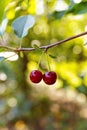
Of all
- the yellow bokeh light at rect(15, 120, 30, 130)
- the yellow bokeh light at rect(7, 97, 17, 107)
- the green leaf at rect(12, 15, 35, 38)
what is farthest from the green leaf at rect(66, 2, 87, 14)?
the yellow bokeh light at rect(15, 120, 30, 130)

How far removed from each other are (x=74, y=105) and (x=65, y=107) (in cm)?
12

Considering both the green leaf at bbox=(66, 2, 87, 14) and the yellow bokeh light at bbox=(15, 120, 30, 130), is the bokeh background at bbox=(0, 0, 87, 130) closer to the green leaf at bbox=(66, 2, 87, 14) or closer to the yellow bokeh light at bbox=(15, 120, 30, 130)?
the yellow bokeh light at bbox=(15, 120, 30, 130)

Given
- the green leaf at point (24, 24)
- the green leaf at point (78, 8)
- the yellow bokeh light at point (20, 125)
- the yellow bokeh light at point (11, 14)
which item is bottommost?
the yellow bokeh light at point (20, 125)

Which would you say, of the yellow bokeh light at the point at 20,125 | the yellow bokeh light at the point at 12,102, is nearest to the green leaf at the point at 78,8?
the yellow bokeh light at the point at 12,102


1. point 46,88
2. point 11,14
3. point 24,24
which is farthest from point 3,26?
point 46,88

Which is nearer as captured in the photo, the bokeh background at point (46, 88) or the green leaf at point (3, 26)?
the green leaf at point (3, 26)

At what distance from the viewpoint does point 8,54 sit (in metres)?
0.87

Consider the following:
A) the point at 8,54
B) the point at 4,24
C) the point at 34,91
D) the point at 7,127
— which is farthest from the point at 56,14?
the point at 34,91

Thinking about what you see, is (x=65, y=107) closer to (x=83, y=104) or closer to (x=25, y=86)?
(x=83, y=104)

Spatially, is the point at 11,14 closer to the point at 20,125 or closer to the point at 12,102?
the point at 12,102

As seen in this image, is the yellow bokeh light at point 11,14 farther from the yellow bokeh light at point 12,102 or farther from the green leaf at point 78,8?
the yellow bokeh light at point 12,102

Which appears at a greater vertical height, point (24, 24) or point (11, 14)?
point (11, 14)

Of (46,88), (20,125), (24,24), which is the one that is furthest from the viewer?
(46,88)

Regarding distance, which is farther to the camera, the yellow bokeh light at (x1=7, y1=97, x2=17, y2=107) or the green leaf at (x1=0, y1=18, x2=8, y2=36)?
the yellow bokeh light at (x1=7, y1=97, x2=17, y2=107)
